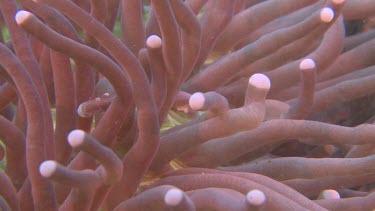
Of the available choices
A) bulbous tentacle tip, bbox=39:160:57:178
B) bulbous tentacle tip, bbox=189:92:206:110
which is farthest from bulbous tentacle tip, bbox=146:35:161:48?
bulbous tentacle tip, bbox=39:160:57:178

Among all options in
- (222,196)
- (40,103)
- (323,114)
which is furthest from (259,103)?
(323,114)

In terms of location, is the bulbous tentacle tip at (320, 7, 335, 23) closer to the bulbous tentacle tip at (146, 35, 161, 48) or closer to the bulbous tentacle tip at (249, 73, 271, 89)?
the bulbous tentacle tip at (249, 73, 271, 89)

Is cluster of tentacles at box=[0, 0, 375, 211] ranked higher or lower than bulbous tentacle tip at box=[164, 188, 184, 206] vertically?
higher

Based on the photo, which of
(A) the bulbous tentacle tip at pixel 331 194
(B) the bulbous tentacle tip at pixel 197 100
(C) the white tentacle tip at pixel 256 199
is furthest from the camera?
(A) the bulbous tentacle tip at pixel 331 194

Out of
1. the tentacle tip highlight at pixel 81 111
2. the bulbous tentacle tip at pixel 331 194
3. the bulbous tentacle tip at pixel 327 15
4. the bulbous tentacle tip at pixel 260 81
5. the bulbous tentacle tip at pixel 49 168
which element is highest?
the bulbous tentacle tip at pixel 327 15

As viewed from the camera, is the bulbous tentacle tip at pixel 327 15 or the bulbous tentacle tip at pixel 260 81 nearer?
the bulbous tentacle tip at pixel 260 81

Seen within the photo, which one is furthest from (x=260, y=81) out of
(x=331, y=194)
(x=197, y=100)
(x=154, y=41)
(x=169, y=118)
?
(x=169, y=118)

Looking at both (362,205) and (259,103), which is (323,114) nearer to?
(362,205)

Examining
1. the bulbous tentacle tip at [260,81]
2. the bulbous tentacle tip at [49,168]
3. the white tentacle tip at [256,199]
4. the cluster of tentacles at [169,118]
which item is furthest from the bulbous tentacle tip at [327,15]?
the bulbous tentacle tip at [49,168]

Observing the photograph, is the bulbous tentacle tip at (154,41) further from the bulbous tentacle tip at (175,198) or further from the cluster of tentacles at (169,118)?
the bulbous tentacle tip at (175,198)

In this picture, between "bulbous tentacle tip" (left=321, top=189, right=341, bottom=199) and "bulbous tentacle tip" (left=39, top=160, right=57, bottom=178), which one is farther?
"bulbous tentacle tip" (left=321, top=189, right=341, bottom=199)
